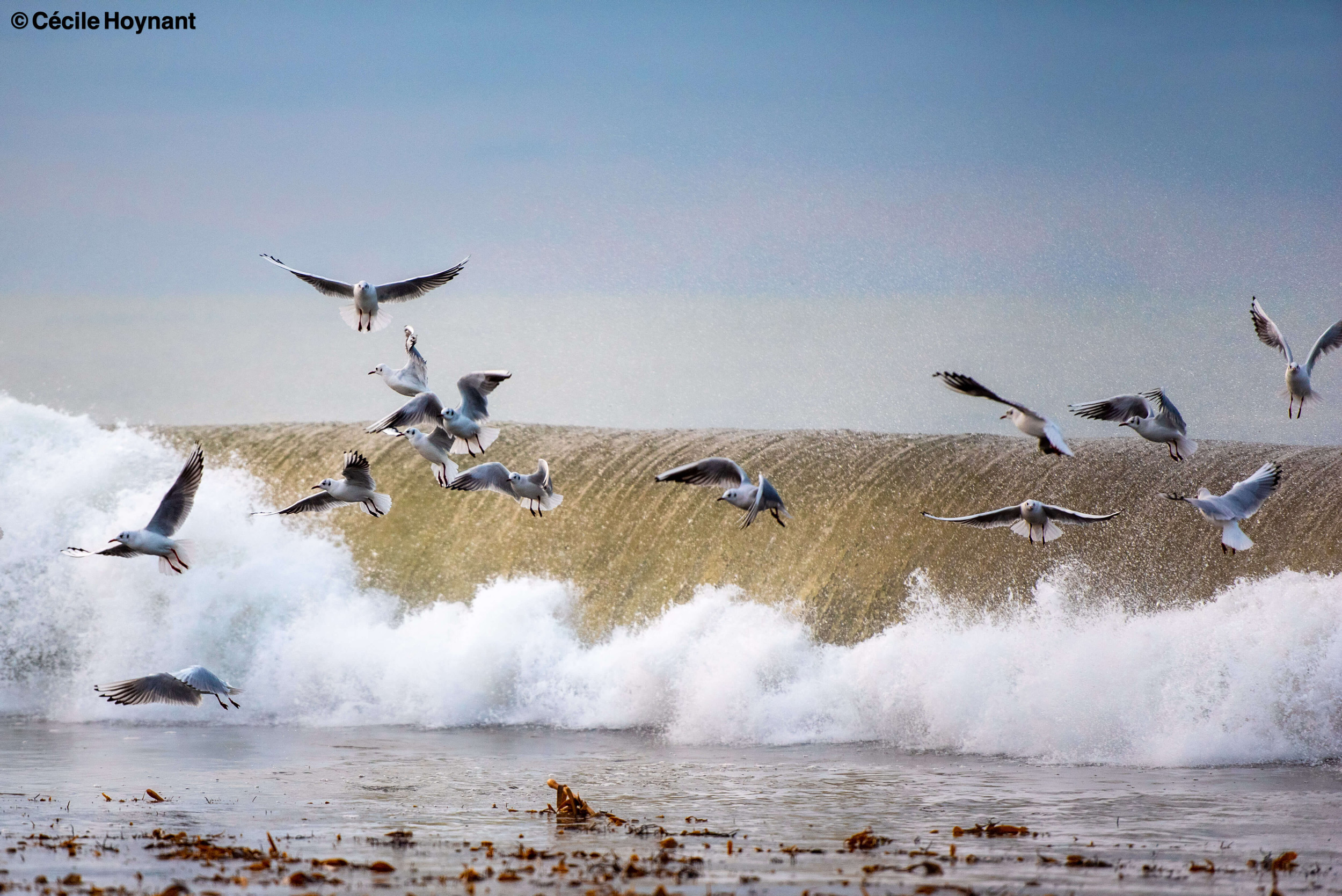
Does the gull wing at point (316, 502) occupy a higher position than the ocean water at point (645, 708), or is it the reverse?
the gull wing at point (316, 502)

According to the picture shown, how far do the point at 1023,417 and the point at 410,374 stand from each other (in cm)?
465

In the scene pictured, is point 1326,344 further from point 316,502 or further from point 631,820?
point 316,502

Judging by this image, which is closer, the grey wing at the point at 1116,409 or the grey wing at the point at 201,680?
the grey wing at the point at 1116,409

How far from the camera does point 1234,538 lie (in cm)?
1082

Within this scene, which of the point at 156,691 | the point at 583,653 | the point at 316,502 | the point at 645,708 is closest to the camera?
the point at 316,502

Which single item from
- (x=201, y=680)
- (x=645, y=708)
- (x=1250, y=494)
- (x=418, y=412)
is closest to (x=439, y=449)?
(x=418, y=412)

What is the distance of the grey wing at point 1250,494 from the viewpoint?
11.3 metres

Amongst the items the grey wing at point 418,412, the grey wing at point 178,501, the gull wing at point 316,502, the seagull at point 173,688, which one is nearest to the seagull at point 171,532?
the grey wing at point 178,501

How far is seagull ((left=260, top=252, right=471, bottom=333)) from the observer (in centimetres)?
1177

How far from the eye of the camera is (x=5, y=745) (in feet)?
54.4

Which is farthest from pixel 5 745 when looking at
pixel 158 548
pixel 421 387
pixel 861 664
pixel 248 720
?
pixel 861 664

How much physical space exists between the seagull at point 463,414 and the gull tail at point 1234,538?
5208 millimetres

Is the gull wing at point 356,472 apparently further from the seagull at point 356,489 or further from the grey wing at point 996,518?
the grey wing at point 996,518

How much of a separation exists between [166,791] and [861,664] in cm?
780
